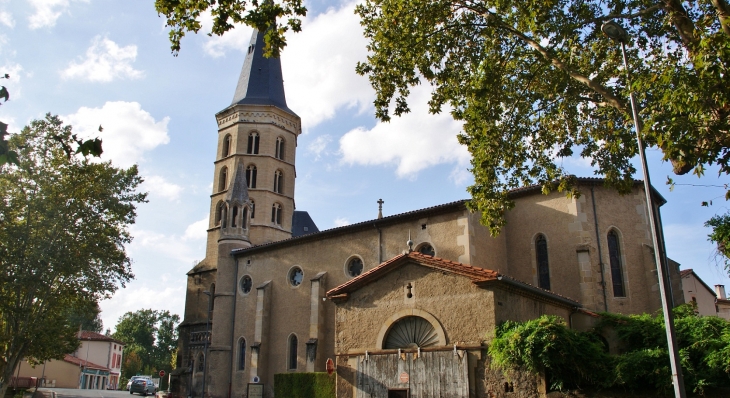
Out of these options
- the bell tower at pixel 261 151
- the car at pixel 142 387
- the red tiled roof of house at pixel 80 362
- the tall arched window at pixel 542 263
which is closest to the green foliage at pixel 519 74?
the tall arched window at pixel 542 263

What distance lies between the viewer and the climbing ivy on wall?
10.8 metres

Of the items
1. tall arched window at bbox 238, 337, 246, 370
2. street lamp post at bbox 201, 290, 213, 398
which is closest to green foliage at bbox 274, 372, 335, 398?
tall arched window at bbox 238, 337, 246, 370

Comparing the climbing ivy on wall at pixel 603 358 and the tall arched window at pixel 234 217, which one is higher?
the tall arched window at pixel 234 217

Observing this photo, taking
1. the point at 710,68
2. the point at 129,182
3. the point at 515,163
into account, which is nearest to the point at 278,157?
the point at 129,182

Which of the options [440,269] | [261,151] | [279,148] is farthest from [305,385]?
[279,148]

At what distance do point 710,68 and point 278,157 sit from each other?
3281 centimetres

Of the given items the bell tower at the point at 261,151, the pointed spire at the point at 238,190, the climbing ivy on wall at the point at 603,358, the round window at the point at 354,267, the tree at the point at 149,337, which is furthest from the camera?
the tree at the point at 149,337

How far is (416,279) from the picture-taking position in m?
14.3

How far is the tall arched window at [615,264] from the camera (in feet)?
66.6

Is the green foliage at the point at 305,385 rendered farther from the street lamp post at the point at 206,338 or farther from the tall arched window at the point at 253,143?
the tall arched window at the point at 253,143

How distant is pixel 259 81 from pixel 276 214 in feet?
33.6

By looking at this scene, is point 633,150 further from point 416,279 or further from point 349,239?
point 349,239

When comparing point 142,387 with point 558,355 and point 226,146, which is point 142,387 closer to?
point 226,146

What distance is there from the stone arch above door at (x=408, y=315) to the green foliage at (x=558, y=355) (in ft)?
6.83
